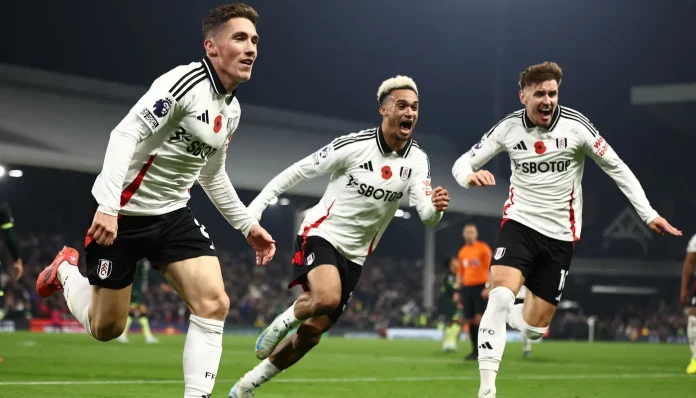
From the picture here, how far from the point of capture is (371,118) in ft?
181

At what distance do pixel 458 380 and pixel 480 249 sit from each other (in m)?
5.95

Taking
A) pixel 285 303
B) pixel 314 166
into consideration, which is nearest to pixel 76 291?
pixel 314 166

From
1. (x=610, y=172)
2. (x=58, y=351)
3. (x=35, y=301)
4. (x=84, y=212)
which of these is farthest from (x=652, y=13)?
(x=610, y=172)

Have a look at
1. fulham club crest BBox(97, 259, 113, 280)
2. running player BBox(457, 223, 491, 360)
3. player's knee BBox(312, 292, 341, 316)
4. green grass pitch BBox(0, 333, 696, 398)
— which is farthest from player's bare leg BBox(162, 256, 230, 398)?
running player BBox(457, 223, 491, 360)

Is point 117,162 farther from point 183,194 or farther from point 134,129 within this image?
point 183,194

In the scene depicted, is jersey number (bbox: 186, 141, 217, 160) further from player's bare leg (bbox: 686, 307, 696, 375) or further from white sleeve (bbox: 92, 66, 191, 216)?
player's bare leg (bbox: 686, 307, 696, 375)

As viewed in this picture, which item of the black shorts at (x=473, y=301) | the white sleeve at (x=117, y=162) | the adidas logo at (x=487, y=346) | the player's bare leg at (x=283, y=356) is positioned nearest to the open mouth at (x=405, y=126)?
the player's bare leg at (x=283, y=356)

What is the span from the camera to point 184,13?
4628cm

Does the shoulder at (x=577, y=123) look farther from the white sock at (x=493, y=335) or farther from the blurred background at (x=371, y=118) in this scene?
the blurred background at (x=371, y=118)

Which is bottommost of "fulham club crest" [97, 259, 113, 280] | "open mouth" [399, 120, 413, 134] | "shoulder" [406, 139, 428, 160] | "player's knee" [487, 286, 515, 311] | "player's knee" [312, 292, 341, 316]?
"player's knee" [312, 292, 341, 316]

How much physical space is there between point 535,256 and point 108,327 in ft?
12.2

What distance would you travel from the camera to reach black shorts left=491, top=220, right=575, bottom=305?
8289mm

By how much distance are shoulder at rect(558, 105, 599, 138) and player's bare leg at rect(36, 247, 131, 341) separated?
13.3 ft

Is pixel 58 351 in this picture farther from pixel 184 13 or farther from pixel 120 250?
pixel 184 13
